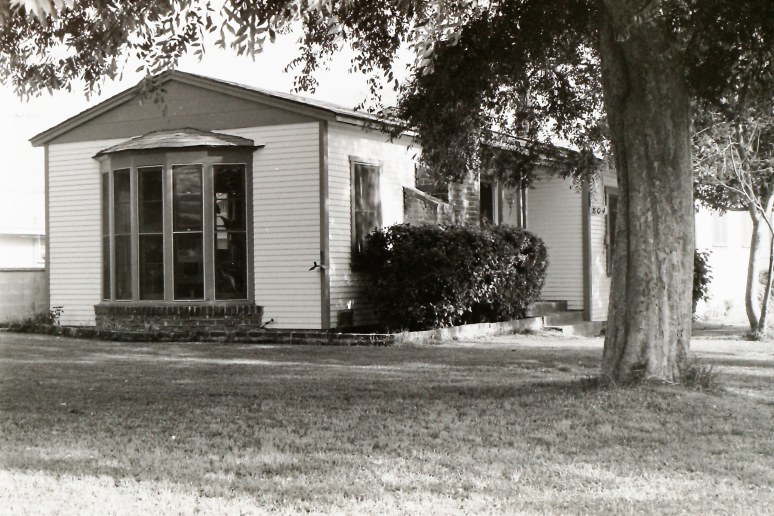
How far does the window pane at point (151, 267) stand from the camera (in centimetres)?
1653

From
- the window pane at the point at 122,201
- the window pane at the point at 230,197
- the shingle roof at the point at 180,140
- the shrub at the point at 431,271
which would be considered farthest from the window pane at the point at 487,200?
the window pane at the point at 122,201

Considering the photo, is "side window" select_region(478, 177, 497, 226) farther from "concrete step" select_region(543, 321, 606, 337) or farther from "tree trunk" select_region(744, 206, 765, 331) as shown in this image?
"tree trunk" select_region(744, 206, 765, 331)

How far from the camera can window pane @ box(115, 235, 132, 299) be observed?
16922 millimetres

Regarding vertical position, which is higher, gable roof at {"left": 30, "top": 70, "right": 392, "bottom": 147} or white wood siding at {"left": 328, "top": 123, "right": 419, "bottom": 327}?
gable roof at {"left": 30, "top": 70, "right": 392, "bottom": 147}

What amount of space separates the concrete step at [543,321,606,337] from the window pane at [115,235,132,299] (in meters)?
7.83

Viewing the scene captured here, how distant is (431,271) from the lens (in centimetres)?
1584

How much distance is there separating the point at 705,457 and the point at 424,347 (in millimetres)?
7885

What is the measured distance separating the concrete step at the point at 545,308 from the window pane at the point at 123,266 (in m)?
7.70

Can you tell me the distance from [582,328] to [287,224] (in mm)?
7202

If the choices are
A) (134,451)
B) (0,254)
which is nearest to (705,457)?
(134,451)

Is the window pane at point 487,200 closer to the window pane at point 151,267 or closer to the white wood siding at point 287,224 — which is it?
the white wood siding at point 287,224

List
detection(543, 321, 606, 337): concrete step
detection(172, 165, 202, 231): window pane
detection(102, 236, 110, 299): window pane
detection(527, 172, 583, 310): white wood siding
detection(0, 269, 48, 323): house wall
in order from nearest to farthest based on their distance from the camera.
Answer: detection(172, 165, 202, 231): window pane, detection(102, 236, 110, 299): window pane, detection(0, 269, 48, 323): house wall, detection(543, 321, 606, 337): concrete step, detection(527, 172, 583, 310): white wood siding

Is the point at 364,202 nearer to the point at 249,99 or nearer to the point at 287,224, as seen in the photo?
the point at 287,224

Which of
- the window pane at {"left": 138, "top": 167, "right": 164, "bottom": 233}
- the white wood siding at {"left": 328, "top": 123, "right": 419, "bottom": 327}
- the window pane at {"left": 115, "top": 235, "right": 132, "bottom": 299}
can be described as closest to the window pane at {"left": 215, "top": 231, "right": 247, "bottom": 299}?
the window pane at {"left": 138, "top": 167, "right": 164, "bottom": 233}
